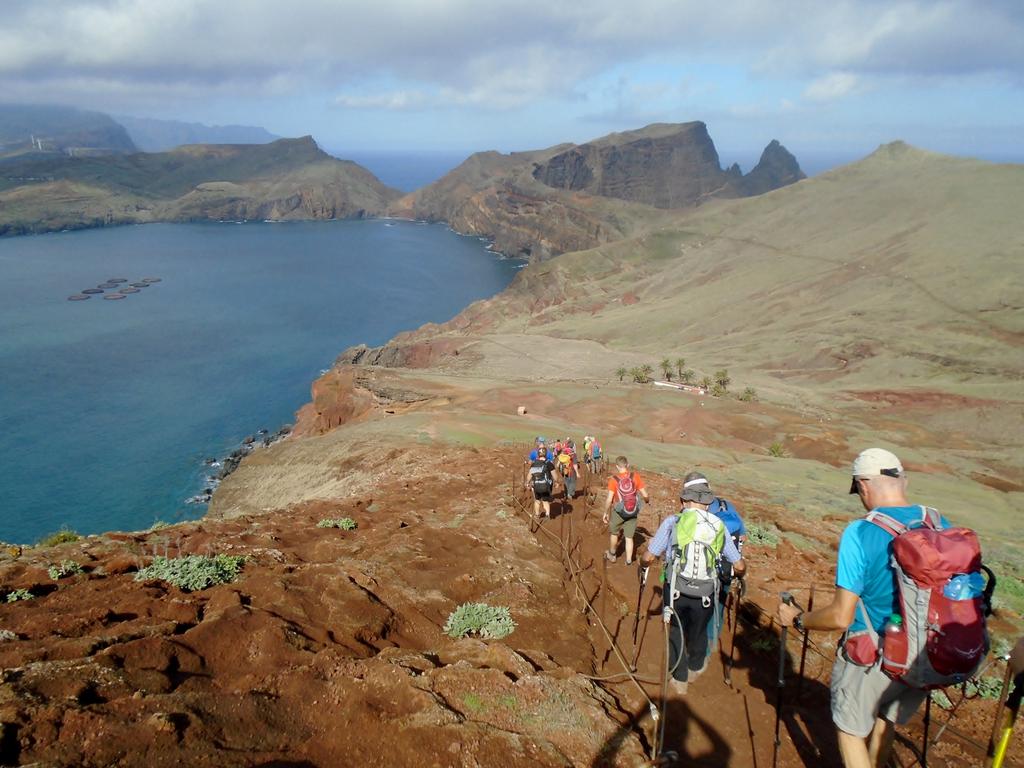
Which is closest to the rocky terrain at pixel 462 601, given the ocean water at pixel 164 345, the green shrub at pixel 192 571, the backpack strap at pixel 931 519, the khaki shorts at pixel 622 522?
the green shrub at pixel 192 571

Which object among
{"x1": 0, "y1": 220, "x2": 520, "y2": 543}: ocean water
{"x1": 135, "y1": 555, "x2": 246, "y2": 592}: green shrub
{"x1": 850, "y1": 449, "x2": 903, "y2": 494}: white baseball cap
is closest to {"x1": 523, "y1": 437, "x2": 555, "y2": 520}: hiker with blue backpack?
{"x1": 135, "y1": 555, "x2": 246, "y2": 592}: green shrub

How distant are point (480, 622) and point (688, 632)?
2861mm

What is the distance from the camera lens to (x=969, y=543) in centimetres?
396

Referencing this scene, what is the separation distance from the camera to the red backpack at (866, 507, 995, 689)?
3.98 metres

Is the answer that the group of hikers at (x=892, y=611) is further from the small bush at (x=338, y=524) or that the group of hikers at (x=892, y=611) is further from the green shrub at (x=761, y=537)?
the small bush at (x=338, y=524)

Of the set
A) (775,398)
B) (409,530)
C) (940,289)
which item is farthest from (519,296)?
(409,530)

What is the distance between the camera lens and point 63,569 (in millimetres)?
8648

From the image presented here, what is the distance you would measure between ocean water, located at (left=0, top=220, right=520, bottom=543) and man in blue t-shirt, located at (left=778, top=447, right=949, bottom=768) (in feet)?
145

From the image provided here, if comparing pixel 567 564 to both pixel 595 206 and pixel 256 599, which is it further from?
pixel 595 206

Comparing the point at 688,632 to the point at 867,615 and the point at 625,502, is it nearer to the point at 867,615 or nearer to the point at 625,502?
the point at 867,615

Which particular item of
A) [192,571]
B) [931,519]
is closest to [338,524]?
[192,571]

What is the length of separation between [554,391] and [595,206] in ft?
521

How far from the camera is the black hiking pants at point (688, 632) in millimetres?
6395

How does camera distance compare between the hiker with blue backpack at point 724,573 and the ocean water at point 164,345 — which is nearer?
the hiker with blue backpack at point 724,573
